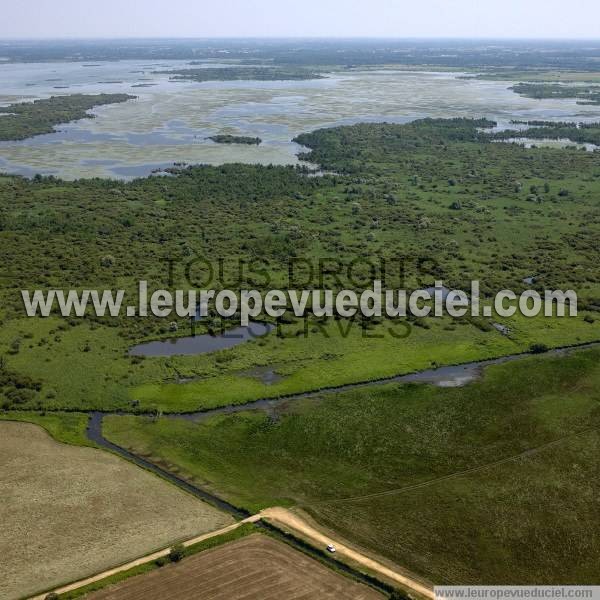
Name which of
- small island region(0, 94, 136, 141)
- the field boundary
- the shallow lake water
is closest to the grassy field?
the field boundary

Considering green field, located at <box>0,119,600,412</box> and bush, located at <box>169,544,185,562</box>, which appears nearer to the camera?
bush, located at <box>169,544,185,562</box>

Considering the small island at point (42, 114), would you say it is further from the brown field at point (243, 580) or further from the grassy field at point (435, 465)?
the brown field at point (243, 580)

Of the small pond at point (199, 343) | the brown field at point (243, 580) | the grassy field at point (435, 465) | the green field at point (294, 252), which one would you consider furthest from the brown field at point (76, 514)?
the small pond at point (199, 343)

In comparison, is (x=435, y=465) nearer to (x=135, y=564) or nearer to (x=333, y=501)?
(x=333, y=501)

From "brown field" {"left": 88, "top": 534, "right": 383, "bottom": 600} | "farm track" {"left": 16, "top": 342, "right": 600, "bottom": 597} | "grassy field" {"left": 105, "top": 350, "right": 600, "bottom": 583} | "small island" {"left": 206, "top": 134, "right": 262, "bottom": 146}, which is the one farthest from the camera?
"small island" {"left": 206, "top": 134, "right": 262, "bottom": 146}

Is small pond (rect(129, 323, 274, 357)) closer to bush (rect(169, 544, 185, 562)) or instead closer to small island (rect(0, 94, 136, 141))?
bush (rect(169, 544, 185, 562))

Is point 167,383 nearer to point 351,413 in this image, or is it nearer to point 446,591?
point 351,413

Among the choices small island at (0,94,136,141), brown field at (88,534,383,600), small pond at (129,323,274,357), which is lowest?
brown field at (88,534,383,600)
